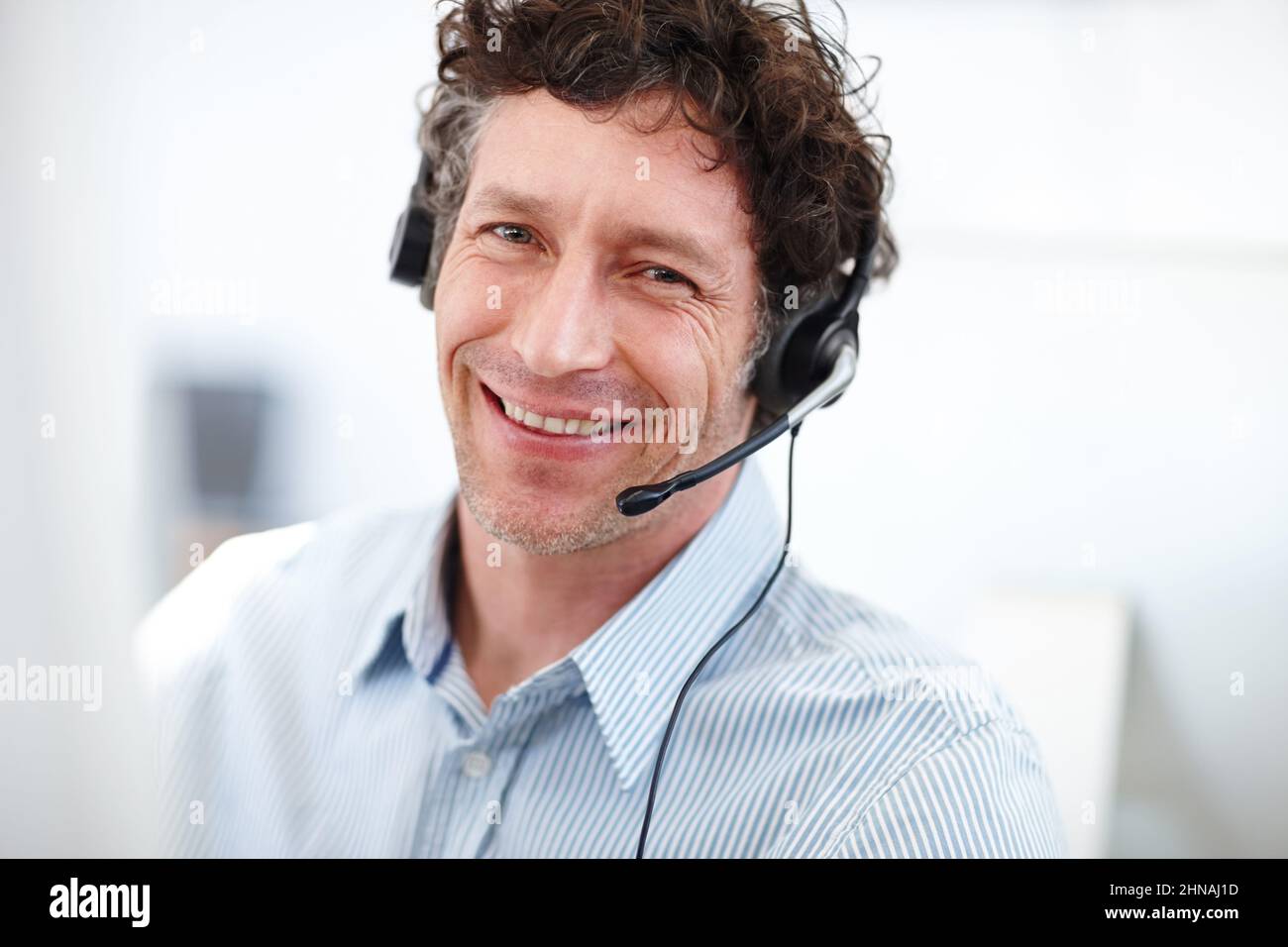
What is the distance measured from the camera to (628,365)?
98 centimetres

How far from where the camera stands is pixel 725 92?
97cm

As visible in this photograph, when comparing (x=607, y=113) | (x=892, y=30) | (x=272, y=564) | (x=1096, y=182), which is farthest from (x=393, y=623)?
(x=1096, y=182)

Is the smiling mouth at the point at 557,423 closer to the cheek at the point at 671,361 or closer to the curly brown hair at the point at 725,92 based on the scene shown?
the cheek at the point at 671,361

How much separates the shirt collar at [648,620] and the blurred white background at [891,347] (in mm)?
344

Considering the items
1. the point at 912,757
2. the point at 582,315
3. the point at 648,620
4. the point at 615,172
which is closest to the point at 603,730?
the point at 648,620

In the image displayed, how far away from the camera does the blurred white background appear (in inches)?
47.6

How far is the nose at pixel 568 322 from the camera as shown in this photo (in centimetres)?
92

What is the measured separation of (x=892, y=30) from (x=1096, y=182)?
361mm

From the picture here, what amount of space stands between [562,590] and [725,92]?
507 millimetres

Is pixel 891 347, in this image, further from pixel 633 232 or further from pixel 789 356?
pixel 633 232

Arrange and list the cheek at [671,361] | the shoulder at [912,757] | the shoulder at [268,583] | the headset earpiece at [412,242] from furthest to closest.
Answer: the shoulder at [268,583] → the headset earpiece at [412,242] → the cheek at [671,361] → the shoulder at [912,757]

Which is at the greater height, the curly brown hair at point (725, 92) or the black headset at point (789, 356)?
the curly brown hair at point (725, 92)

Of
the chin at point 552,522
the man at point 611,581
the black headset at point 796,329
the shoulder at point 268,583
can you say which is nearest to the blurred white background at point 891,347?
the shoulder at point 268,583
